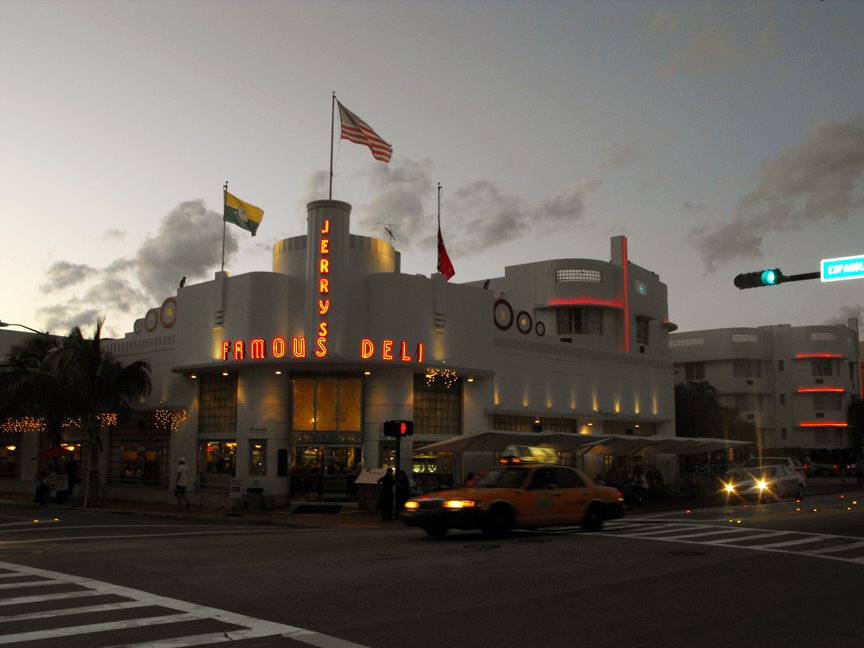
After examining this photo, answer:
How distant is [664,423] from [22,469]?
33.4 meters

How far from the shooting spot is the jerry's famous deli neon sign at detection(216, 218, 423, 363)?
3136 centimetres

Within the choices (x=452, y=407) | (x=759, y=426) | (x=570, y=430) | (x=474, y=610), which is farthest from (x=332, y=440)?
(x=759, y=426)

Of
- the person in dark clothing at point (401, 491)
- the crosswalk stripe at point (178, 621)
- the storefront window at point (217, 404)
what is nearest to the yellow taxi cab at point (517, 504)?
the person in dark clothing at point (401, 491)

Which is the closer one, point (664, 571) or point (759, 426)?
point (664, 571)

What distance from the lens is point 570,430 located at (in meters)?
40.6

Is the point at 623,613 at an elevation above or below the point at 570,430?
below

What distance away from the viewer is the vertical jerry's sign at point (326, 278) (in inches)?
1230

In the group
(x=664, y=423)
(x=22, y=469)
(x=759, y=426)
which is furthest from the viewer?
(x=759, y=426)

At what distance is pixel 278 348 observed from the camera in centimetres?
3150

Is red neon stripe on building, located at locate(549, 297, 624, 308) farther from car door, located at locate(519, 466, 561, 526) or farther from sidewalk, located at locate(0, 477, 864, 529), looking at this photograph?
car door, located at locate(519, 466, 561, 526)

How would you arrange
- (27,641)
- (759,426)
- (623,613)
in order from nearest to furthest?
(27,641) → (623,613) → (759,426)

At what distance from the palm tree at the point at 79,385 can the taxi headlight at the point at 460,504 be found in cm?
2027

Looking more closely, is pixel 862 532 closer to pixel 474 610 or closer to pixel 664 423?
pixel 474 610

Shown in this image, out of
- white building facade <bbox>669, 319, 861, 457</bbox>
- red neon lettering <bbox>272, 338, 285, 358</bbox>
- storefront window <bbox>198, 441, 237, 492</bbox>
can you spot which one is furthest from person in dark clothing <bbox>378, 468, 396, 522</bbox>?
white building facade <bbox>669, 319, 861, 457</bbox>
